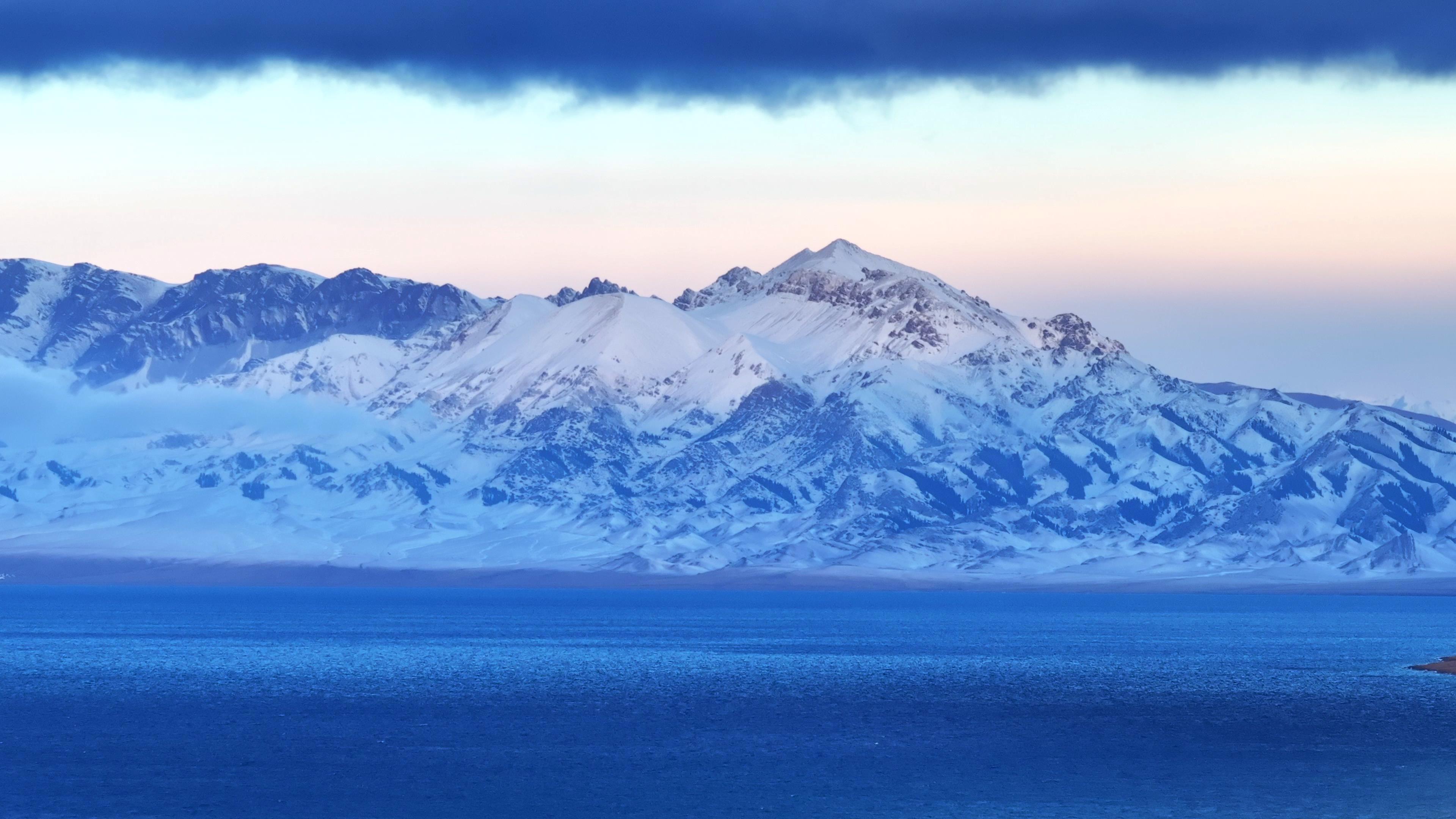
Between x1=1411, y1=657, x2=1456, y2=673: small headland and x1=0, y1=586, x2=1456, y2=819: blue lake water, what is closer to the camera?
x1=0, y1=586, x2=1456, y2=819: blue lake water

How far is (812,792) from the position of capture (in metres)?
105

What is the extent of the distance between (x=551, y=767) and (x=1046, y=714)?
46.9m

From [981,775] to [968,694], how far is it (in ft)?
185

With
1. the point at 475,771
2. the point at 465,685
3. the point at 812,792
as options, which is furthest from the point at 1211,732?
the point at 465,685

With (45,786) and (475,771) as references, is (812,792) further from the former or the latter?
(45,786)

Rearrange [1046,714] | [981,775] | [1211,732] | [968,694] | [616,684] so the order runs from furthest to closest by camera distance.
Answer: [616,684]
[968,694]
[1046,714]
[1211,732]
[981,775]

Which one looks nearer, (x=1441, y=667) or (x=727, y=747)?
(x=727, y=747)

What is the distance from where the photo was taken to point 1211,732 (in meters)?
134

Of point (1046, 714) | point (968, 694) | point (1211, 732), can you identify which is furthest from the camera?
point (968, 694)

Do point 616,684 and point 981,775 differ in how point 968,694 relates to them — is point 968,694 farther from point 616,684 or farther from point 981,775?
point 981,775

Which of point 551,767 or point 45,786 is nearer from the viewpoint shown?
point 45,786

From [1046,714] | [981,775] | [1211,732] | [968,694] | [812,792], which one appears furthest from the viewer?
[968,694]

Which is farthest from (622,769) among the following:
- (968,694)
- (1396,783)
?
(968,694)

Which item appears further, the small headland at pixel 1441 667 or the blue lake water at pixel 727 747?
the small headland at pixel 1441 667
